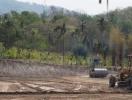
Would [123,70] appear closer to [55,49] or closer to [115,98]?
[115,98]

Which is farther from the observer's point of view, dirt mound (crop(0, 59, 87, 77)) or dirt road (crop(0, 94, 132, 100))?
dirt mound (crop(0, 59, 87, 77))

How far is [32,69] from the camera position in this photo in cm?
4725

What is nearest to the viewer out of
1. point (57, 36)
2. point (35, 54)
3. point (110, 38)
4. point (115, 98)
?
point (115, 98)

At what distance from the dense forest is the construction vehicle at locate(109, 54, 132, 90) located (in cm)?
3297

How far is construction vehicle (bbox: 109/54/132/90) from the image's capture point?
2725 centimetres

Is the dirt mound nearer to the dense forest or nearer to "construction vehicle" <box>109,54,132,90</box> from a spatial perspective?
the dense forest

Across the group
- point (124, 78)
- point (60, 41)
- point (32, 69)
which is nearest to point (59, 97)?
point (124, 78)

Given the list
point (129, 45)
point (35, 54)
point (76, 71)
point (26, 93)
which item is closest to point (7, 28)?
point (35, 54)

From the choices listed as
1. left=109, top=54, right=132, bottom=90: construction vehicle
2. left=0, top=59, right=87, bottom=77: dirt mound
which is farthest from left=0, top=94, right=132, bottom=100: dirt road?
left=0, top=59, right=87, bottom=77: dirt mound

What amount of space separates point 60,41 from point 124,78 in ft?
210

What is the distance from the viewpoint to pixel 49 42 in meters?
91.8

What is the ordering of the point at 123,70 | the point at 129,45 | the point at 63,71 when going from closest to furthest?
the point at 123,70 → the point at 63,71 → the point at 129,45

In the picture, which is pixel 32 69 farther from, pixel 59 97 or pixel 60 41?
pixel 60 41

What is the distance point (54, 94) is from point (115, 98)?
3.11m
